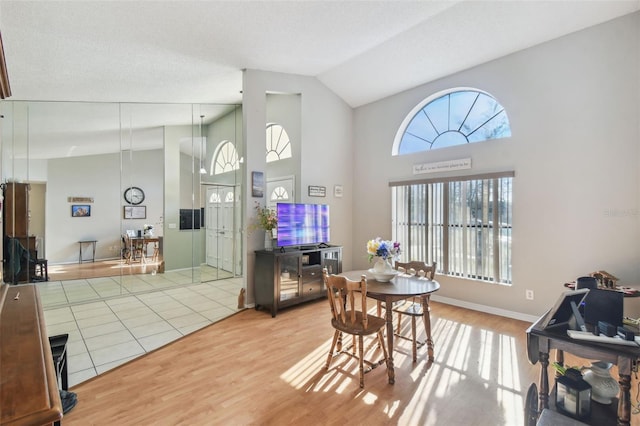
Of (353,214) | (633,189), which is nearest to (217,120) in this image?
(353,214)

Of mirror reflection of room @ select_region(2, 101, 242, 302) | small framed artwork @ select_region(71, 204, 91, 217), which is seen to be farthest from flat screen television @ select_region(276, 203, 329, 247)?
small framed artwork @ select_region(71, 204, 91, 217)

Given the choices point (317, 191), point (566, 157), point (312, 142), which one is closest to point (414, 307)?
point (566, 157)

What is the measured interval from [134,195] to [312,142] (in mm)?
3471

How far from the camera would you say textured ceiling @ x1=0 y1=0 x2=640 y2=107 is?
288 cm

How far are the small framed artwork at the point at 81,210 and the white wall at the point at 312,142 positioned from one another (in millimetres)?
3104

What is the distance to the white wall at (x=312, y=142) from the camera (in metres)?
4.18

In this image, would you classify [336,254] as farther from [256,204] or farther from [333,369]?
[333,369]

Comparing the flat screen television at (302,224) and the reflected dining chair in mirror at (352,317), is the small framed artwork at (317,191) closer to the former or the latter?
the flat screen television at (302,224)

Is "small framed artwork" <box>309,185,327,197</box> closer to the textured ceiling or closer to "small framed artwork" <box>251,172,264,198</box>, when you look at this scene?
"small framed artwork" <box>251,172,264,198</box>

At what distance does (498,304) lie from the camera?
150 inches

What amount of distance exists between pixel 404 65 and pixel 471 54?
2.84 feet

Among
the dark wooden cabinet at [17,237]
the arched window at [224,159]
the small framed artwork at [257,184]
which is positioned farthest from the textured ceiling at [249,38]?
the arched window at [224,159]

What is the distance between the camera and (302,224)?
4273mm

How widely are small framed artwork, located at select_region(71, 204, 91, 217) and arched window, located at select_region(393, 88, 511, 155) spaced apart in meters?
5.44
